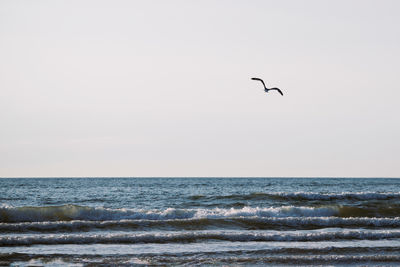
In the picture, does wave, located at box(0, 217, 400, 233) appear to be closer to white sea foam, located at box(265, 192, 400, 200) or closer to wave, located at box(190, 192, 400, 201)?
wave, located at box(190, 192, 400, 201)

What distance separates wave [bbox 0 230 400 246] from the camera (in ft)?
54.8

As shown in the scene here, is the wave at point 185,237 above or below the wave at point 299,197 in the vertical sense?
below

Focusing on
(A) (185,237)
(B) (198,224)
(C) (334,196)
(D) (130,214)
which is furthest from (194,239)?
(C) (334,196)

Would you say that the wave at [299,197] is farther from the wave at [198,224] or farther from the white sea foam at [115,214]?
the wave at [198,224]

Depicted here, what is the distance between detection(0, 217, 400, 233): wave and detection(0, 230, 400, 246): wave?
5.47 feet

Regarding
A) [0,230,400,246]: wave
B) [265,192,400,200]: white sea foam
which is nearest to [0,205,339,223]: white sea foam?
[0,230,400,246]: wave

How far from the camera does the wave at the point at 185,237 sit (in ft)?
54.8

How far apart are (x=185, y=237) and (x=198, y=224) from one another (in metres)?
2.86

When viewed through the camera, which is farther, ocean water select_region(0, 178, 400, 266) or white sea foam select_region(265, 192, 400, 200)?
white sea foam select_region(265, 192, 400, 200)

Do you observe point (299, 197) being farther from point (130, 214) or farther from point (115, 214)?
point (115, 214)

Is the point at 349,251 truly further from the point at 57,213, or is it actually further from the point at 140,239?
the point at 57,213

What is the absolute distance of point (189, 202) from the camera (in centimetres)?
3412

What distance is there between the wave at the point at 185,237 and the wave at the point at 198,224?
167 centimetres

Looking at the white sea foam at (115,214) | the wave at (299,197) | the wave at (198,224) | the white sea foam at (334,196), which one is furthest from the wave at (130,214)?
the white sea foam at (334,196)
